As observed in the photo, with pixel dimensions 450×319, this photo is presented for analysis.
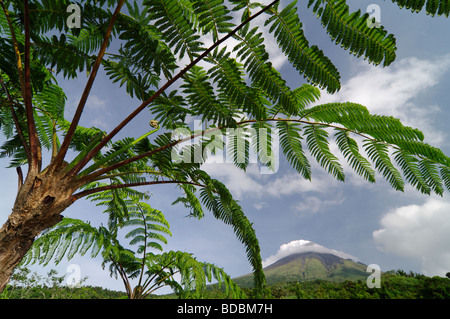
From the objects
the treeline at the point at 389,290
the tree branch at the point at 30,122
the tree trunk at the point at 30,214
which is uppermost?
the tree branch at the point at 30,122

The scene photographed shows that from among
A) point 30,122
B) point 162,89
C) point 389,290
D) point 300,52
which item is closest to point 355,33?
point 300,52

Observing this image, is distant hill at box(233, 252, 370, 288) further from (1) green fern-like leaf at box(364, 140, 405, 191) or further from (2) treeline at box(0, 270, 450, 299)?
(1) green fern-like leaf at box(364, 140, 405, 191)

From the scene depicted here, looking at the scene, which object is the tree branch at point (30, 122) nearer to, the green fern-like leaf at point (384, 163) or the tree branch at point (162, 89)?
the tree branch at point (162, 89)

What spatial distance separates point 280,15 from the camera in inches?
46.8

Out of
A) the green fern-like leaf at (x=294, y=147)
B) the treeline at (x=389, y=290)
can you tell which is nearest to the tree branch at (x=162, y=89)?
the green fern-like leaf at (x=294, y=147)

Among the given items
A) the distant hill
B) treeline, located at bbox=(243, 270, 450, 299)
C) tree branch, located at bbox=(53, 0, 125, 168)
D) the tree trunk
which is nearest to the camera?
the tree trunk

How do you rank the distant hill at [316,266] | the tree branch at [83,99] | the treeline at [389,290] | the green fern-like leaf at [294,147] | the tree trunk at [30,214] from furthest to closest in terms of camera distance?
the distant hill at [316,266] → the treeline at [389,290] → the green fern-like leaf at [294,147] → the tree branch at [83,99] → the tree trunk at [30,214]

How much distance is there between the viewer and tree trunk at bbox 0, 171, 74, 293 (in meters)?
1.11

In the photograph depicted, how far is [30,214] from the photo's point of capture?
115 cm

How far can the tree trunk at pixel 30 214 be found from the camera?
1.11 meters

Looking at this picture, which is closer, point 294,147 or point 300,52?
point 300,52

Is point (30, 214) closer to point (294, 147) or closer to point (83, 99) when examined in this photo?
point (83, 99)

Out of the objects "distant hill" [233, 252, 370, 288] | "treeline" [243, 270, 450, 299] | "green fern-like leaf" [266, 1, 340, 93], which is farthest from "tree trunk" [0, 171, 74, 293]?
"distant hill" [233, 252, 370, 288]

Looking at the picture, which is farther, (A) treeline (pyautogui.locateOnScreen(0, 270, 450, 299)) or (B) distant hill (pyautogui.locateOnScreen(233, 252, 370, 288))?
(B) distant hill (pyautogui.locateOnScreen(233, 252, 370, 288))
